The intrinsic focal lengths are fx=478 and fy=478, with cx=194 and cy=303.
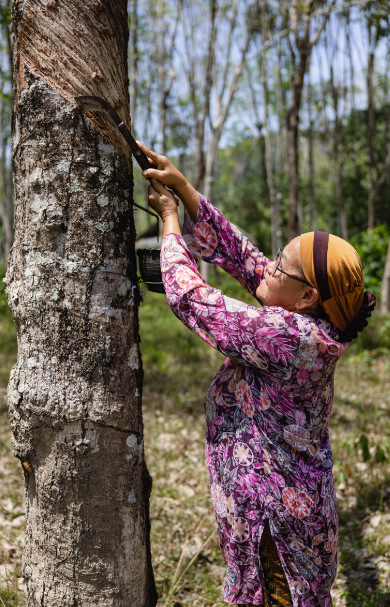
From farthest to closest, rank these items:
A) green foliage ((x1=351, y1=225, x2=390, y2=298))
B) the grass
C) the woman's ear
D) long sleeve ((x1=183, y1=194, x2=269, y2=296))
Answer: green foliage ((x1=351, y1=225, x2=390, y2=298)) → the grass → long sleeve ((x1=183, y1=194, x2=269, y2=296)) → the woman's ear

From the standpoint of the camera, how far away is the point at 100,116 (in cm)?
139

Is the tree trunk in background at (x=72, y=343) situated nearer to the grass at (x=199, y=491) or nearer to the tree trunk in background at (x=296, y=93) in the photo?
the grass at (x=199, y=491)

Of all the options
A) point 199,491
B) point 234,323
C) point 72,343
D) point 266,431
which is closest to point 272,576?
point 266,431

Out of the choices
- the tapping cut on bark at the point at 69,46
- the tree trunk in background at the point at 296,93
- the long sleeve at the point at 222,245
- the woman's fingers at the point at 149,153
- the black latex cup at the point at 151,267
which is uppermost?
the tree trunk in background at the point at 296,93

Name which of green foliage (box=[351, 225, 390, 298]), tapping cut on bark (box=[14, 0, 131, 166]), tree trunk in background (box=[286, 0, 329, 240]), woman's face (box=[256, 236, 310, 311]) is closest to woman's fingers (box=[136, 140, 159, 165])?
tapping cut on bark (box=[14, 0, 131, 166])

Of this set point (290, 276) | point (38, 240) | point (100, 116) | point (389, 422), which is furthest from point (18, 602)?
point (389, 422)

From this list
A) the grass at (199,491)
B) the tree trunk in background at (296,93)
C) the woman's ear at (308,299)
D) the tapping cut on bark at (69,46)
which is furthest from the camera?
the tree trunk in background at (296,93)

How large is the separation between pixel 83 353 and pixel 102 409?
18cm

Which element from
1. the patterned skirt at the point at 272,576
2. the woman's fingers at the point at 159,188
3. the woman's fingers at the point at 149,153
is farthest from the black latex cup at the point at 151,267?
the patterned skirt at the point at 272,576

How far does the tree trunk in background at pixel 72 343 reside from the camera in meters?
1.37

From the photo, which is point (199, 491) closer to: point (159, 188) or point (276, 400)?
point (276, 400)

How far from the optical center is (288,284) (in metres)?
1.51

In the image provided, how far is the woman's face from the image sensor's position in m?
1.48

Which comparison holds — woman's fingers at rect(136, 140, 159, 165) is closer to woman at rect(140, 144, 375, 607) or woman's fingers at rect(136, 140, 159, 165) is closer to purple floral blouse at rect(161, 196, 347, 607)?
woman at rect(140, 144, 375, 607)
